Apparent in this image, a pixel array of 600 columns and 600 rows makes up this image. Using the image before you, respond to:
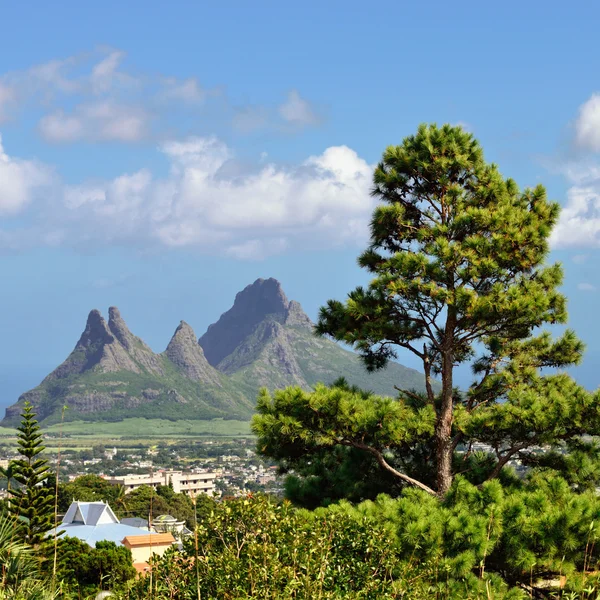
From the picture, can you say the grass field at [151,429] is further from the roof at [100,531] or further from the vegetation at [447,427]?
the vegetation at [447,427]

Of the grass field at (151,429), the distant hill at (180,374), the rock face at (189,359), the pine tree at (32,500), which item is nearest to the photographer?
the pine tree at (32,500)

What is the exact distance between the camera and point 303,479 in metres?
8.76

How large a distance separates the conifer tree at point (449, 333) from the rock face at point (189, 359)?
146 meters

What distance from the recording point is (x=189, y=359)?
154m

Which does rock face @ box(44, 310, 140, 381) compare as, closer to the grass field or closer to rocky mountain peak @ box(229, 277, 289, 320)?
the grass field

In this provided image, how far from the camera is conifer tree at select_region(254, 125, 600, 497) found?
7.34 meters

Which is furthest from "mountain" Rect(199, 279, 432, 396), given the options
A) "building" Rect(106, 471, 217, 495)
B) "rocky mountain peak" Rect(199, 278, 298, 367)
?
"building" Rect(106, 471, 217, 495)

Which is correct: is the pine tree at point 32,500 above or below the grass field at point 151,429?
above

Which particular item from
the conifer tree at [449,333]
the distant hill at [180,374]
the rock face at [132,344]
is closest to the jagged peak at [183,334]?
the distant hill at [180,374]

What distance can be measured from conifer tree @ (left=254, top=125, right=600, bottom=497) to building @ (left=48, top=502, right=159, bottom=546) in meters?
19.8

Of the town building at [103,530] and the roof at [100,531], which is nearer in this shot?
the town building at [103,530]

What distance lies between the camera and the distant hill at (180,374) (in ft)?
468

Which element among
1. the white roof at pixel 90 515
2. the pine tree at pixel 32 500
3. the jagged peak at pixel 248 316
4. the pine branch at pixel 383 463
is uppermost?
the jagged peak at pixel 248 316

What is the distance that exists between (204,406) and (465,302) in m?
143
